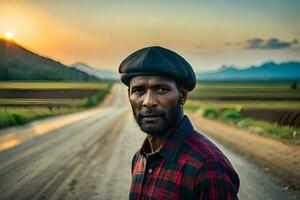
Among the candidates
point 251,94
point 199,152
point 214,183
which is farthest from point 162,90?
point 251,94

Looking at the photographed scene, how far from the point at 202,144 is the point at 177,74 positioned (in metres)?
0.31

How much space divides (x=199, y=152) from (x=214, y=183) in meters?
0.15

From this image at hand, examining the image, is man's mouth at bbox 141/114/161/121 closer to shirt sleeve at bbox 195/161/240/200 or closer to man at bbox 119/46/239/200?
man at bbox 119/46/239/200

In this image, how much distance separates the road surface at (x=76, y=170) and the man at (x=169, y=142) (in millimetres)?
5432

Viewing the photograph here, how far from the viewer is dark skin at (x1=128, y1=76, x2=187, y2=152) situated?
75.9 inches

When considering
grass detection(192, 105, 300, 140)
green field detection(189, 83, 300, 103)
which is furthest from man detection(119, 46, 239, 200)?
green field detection(189, 83, 300, 103)

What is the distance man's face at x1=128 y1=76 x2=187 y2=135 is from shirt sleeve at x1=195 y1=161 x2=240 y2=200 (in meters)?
0.32

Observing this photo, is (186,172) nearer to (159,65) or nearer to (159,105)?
(159,105)

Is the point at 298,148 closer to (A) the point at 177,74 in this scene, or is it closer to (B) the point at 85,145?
(B) the point at 85,145

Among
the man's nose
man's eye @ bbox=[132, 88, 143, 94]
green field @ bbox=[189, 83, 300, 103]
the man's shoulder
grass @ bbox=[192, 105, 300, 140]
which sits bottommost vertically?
green field @ bbox=[189, 83, 300, 103]

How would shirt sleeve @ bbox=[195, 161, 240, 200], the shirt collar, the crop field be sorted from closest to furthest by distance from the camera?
shirt sleeve @ bbox=[195, 161, 240, 200]
the shirt collar
the crop field

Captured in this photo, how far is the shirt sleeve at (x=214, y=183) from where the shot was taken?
5.43 feet

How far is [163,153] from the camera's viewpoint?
1.86m

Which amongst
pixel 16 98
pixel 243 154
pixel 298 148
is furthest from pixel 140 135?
pixel 16 98
